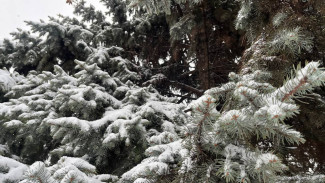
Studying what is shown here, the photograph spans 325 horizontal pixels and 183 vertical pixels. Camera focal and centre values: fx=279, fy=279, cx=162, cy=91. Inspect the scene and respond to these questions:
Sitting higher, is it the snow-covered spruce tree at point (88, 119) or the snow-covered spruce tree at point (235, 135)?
the snow-covered spruce tree at point (88, 119)

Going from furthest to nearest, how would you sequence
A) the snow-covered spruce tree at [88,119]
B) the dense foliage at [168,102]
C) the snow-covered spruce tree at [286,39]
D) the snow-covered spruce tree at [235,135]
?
the snow-covered spruce tree at [88,119]
the snow-covered spruce tree at [286,39]
the dense foliage at [168,102]
the snow-covered spruce tree at [235,135]

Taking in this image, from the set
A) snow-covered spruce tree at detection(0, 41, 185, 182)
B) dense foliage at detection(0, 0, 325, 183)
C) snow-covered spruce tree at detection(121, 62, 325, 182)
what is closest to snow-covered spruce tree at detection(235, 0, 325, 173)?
dense foliage at detection(0, 0, 325, 183)

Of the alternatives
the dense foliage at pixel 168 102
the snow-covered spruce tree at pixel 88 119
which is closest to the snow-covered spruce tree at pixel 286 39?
the dense foliage at pixel 168 102

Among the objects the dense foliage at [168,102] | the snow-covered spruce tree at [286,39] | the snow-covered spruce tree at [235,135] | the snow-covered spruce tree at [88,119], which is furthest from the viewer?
the snow-covered spruce tree at [88,119]

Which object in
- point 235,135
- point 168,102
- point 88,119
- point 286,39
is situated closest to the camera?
point 235,135

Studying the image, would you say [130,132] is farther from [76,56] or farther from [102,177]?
[76,56]

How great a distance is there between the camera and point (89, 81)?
13.3 ft

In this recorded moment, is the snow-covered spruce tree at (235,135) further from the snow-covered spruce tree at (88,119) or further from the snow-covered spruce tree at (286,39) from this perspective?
the snow-covered spruce tree at (88,119)

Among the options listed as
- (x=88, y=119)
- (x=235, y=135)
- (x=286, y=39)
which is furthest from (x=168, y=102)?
(x=235, y=135)

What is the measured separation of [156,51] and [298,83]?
18.6 feet

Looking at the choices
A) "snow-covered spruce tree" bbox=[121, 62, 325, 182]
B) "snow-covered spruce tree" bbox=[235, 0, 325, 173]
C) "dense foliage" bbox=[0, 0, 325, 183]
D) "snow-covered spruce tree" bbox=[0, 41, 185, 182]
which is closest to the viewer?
"snow-covered spruce tree" bbox=[121, 62, 325, 182]

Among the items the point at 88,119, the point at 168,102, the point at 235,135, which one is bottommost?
the point at 235,135

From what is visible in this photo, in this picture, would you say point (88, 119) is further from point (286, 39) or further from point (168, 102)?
point (286, 39)

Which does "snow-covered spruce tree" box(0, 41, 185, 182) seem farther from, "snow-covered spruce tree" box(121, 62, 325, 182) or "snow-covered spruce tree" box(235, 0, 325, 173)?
"snow-covered spruce tree" box(235, 0, 325, 173)
